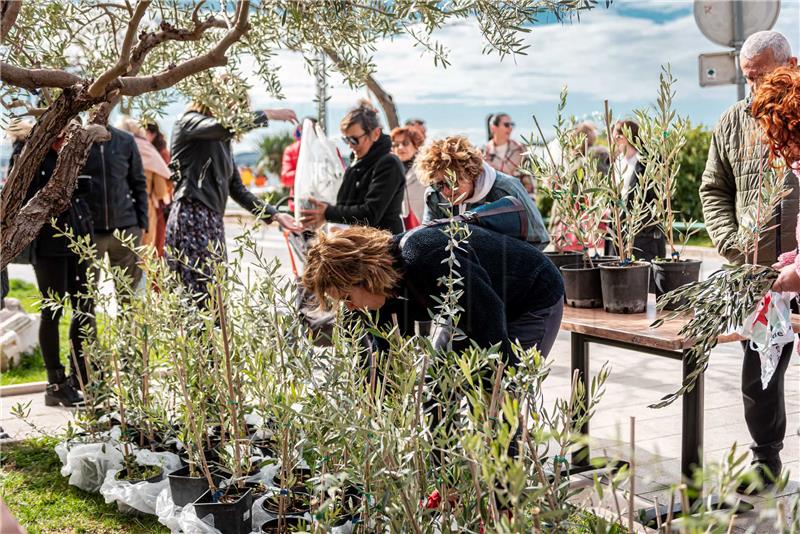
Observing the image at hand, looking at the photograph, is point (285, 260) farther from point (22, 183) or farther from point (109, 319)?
point (22, 183)

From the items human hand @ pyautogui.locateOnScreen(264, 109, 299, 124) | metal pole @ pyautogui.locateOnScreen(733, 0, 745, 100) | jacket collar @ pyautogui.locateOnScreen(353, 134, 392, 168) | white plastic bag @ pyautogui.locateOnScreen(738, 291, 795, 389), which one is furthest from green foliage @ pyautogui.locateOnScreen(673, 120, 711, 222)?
white plastic bag @ pyautogui.locateOnScreen(738, 291, 795, 389)

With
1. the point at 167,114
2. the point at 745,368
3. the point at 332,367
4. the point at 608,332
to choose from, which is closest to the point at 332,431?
the point at 332,367

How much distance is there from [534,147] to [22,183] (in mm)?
2152

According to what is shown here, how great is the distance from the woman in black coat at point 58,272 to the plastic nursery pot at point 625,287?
3.03 meters

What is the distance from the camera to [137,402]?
3.88 metres

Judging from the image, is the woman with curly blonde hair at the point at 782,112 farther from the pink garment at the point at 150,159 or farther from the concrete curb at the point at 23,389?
the pink garment at the point at 150,159

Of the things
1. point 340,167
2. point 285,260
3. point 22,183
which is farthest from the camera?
point 285,260

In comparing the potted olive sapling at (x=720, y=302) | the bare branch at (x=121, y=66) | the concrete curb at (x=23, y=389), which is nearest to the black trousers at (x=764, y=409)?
the potted olive sapling at (x=720, y=302)

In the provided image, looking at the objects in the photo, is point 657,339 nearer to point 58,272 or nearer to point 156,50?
point 156,50

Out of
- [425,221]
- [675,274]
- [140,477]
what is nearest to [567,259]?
[675,274]

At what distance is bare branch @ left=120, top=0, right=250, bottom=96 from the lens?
8.70ft

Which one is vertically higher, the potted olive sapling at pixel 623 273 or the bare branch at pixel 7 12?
the bare branch at pixel 7 12

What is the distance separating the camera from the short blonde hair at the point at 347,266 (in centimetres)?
287

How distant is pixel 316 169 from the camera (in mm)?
6715
